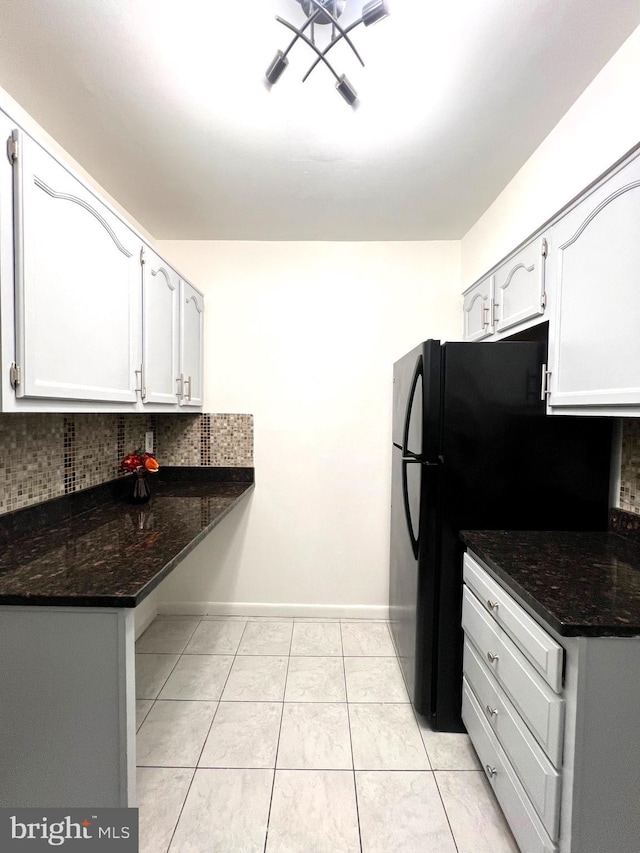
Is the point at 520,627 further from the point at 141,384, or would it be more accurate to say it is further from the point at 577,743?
the point at 141,384

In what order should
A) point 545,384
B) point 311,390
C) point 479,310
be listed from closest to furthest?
point 545,384, point 479,310, point 311,390

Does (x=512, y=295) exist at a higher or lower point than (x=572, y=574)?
higher

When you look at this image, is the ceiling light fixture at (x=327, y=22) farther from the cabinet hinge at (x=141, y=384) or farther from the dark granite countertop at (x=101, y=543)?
the dark granite countertop at (x=101, y=543)

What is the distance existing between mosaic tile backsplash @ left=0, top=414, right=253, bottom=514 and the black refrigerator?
138 centimetres

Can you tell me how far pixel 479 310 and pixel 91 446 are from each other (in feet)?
7.21

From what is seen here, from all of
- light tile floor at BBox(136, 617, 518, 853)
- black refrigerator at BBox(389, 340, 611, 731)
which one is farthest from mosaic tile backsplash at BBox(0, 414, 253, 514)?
black refrigerator at BBox(389, 340, 611, 731)

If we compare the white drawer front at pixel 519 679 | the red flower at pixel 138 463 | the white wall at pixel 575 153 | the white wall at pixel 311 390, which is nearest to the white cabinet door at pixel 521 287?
the white wall at pixel 575 153

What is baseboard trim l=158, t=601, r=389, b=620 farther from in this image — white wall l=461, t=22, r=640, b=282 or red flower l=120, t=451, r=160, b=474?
white wall l=461, t=22, r=640, b=282

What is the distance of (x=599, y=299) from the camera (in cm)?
124

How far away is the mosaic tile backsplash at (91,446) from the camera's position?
1.48 m

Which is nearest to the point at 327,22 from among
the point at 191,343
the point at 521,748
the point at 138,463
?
the point at 191,343

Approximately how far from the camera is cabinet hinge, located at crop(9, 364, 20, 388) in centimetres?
Answer: 105

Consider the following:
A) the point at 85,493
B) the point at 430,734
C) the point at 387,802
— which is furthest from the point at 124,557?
the point at 430,734

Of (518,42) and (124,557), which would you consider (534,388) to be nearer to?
(518,42)
